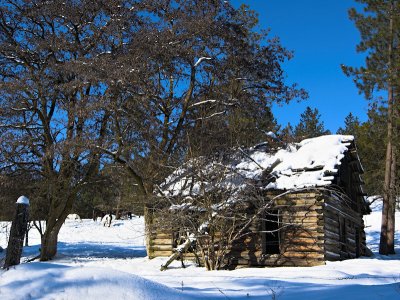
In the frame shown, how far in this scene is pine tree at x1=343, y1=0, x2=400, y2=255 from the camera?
23.5 meters

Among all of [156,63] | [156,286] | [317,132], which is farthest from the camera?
[317,132]

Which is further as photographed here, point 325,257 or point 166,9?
point 166,9

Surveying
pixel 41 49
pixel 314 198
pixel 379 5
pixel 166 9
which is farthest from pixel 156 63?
pixel 379 5

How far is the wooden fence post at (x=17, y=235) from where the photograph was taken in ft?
24.5

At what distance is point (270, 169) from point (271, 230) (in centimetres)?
239

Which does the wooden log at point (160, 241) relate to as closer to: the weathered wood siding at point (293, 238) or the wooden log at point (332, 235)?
the weathered wood siding at point (293, 238)

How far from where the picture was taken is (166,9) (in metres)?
19.8

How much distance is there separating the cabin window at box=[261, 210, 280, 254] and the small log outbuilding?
4 cm

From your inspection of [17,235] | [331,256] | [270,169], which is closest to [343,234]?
[331,256]

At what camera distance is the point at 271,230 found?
1731 centimetres

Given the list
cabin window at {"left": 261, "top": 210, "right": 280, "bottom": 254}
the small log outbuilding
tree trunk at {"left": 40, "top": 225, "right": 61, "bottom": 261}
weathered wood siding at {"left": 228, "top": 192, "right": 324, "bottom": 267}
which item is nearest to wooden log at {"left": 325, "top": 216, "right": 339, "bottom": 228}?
the small log outbuilding

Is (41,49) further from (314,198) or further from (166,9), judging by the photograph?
(314,198)

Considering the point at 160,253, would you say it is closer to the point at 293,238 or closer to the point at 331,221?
the point at 293,238

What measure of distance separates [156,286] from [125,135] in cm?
1430
